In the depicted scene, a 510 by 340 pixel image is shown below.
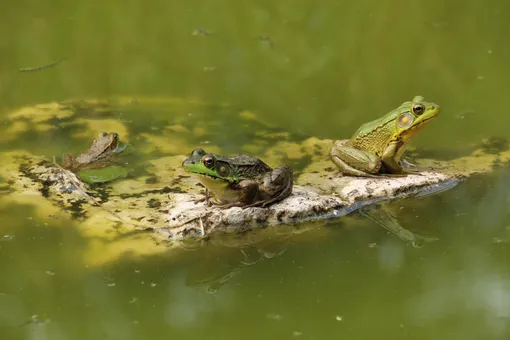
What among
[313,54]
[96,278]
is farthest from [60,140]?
[313,54]

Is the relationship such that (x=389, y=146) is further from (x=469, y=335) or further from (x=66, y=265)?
(x=66, y=265)

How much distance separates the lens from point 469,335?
3.40 meters

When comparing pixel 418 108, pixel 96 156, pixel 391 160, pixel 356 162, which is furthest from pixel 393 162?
pixel 96 156

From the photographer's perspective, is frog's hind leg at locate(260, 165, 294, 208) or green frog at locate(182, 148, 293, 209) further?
frog's hind leg at locate(260, 165, 294, 208)

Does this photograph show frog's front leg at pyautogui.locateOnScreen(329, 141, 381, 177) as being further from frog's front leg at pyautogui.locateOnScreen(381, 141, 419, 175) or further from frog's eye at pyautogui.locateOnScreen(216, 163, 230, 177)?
frog's eye at pyautogui.locateOnScreen(216, 163, 230, 177)

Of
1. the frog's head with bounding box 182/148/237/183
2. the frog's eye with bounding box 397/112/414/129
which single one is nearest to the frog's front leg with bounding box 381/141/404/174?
the frog's eye with bounding box 397/112/414/129

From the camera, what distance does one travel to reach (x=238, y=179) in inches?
168

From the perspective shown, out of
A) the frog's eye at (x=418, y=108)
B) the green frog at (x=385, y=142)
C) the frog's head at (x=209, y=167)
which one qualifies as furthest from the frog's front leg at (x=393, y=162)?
the frog's head at (x=209, y=167)

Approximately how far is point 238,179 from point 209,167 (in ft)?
0.72

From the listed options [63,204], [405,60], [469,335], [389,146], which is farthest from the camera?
[405,60]

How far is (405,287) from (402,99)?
9.69ft

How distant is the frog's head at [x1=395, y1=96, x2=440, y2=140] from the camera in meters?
4.76

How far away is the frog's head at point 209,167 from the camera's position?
414cm

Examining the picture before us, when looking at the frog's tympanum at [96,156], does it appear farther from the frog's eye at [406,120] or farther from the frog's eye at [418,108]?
the frog's eye at [418,108]
